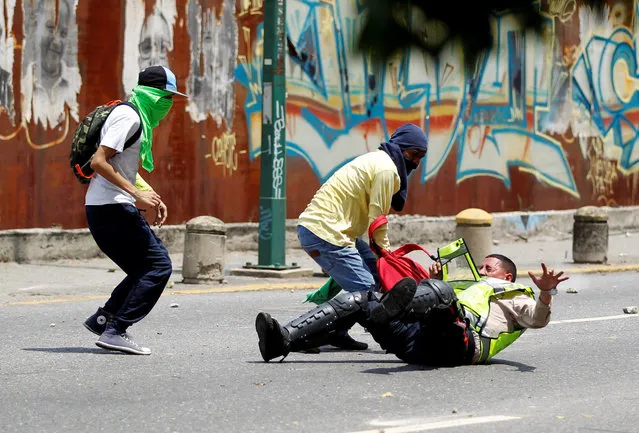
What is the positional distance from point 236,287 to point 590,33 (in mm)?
10037

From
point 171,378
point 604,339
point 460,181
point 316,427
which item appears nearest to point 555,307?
point 604,339

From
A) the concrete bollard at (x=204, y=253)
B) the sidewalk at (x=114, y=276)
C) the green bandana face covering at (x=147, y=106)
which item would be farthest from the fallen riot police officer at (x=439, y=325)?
the concrete bollard at (x=204, y=253)

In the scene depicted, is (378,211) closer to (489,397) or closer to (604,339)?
(489,397)

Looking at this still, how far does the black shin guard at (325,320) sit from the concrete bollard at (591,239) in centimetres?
1017

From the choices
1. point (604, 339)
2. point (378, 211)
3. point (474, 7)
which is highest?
point (474, 7)

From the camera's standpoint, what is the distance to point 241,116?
667 inches

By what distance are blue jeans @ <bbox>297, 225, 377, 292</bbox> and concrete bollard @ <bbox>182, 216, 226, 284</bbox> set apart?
18.0 ft

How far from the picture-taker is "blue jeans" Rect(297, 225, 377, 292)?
748 centimetres

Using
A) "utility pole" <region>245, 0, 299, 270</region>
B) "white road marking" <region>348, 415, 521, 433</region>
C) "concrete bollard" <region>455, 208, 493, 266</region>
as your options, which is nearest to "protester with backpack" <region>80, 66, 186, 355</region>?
"white road marking" <region>348, 415, 521, 433</region>

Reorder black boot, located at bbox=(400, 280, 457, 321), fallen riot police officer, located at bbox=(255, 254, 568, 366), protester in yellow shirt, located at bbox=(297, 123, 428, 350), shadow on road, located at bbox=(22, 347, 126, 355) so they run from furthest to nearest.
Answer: shadow on road, located at bbox=(22, 347, 126, 355) → protester in yellow shirt, located at bbox=(297, 123, 428, 350) → fallen riot police officer, located at bbox=(255, 254, 568, 366) → black boot, located at bbox=(400, 280, 457, 321)

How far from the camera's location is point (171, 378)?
6953 millimetres

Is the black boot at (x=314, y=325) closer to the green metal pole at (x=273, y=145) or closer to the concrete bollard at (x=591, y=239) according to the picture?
the green metal pole at (x=273, y=145)

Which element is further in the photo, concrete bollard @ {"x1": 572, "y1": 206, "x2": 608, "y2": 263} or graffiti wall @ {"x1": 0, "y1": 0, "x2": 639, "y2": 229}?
concrete bollard @ {"x1": 572, "y1": 206, "x2": 608, "y2": 263}

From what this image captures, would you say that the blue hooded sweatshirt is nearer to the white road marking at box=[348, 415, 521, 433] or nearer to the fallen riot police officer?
the fallen riot police officer
